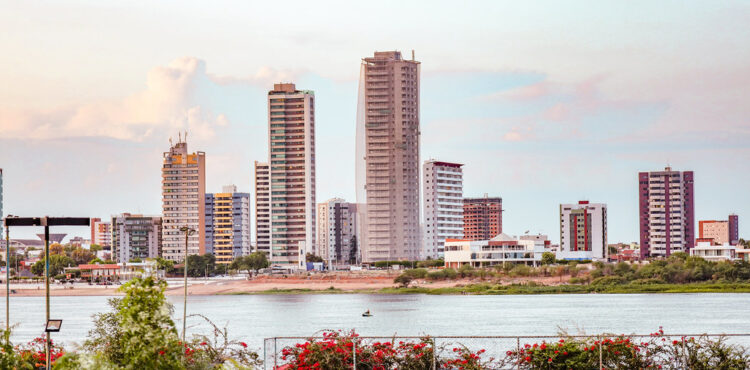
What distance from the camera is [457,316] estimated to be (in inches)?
3652

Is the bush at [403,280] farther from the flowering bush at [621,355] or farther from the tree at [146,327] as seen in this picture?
the tree at [146,327]

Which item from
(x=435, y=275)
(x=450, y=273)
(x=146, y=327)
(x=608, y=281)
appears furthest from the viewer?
(x=450, y=273)

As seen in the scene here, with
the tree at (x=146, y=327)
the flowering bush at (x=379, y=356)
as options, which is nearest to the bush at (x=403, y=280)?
the flowering bush at (x=379, y=356)

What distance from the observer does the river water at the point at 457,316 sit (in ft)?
242

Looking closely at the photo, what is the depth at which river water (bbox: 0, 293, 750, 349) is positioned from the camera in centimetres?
7368

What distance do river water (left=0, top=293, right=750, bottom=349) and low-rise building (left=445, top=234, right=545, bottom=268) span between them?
37.3m

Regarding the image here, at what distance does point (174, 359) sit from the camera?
11875 millimetres

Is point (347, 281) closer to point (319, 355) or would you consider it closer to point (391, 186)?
point (391, 186)

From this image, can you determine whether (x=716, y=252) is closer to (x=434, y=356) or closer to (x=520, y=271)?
(x=520, y=271)

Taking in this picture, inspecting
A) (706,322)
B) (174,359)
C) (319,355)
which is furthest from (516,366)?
(706,322)

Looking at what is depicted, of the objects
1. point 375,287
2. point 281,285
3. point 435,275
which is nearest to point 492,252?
point 435,275

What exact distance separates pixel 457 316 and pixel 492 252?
85.9 metres

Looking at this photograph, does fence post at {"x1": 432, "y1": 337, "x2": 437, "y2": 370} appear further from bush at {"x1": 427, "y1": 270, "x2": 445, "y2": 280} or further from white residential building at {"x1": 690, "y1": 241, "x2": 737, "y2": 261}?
white residential building at {"x1": 690, "y1": 241, "x2": 737, "y2": 261}

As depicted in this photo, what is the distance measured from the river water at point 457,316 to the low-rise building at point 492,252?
37.3 meters
